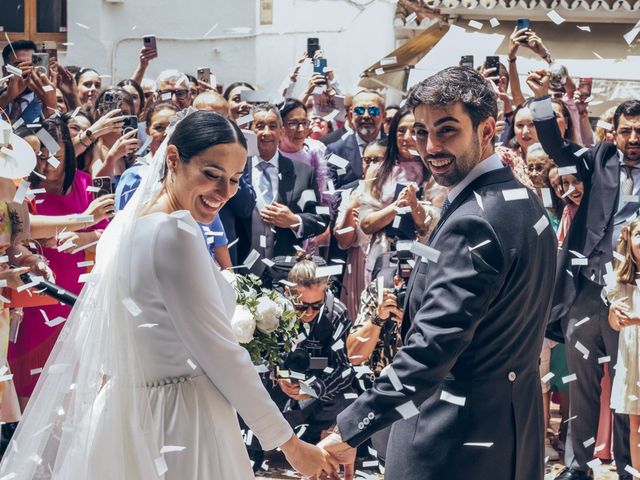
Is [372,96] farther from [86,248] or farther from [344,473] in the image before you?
[344,473]

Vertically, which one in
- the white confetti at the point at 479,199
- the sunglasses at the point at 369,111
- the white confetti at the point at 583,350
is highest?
the sunglasses at the point at 369,111

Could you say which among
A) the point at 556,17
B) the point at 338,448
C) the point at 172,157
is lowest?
the point at 338,448

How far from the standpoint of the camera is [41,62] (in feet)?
30.8

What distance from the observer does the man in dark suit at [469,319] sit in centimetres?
401

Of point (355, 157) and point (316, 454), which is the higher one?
point (355, 157)

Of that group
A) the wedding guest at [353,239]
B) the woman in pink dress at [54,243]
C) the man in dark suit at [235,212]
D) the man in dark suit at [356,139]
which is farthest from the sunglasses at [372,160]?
the woman in pink dress at [54,243]

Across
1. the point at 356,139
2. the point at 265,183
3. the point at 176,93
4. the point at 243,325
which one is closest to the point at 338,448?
the point at 243,325

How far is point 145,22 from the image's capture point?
62.0 ft

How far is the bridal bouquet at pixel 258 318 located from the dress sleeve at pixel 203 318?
2.07 feet

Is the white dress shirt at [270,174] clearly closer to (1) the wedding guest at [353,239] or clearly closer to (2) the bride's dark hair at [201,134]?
(1) the wedding guest at [353,239]

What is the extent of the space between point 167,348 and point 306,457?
70 centimetres

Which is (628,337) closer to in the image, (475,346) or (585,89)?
(585,89)

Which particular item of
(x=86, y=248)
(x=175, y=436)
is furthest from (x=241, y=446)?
(x=86, y=248)

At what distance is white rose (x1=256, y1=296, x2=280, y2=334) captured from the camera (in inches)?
196
